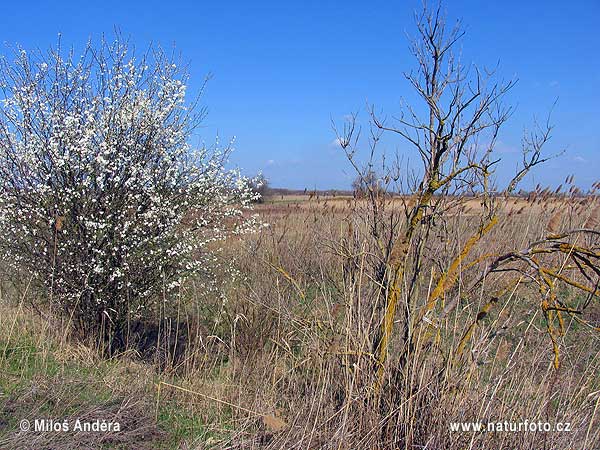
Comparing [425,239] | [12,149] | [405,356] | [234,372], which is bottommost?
[234,372]

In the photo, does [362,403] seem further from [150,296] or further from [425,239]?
[150,296]

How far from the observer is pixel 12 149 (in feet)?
20.8

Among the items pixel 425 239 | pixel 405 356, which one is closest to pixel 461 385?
pixel 405 356

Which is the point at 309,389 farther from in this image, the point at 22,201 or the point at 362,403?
the point at 22,201

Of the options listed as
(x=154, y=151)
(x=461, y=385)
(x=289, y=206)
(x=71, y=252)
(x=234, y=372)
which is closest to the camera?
(x=461, y=385)

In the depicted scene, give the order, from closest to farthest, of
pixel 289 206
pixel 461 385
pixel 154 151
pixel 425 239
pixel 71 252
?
pixel 461 385 < pixel 425 239 < pixel 71 252 < pixel 154 151 < pixel 289 206

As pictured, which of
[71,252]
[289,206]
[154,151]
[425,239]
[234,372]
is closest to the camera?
[425,239]

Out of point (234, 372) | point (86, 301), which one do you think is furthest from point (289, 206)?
point (234, 372)

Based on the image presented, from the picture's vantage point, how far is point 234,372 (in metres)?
4.98

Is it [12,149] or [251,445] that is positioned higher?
[12,149]

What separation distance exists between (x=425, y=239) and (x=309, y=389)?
49.6 inches

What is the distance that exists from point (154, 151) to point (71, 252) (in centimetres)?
150

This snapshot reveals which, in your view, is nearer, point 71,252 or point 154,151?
point 71,252

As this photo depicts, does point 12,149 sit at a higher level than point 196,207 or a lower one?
higher
